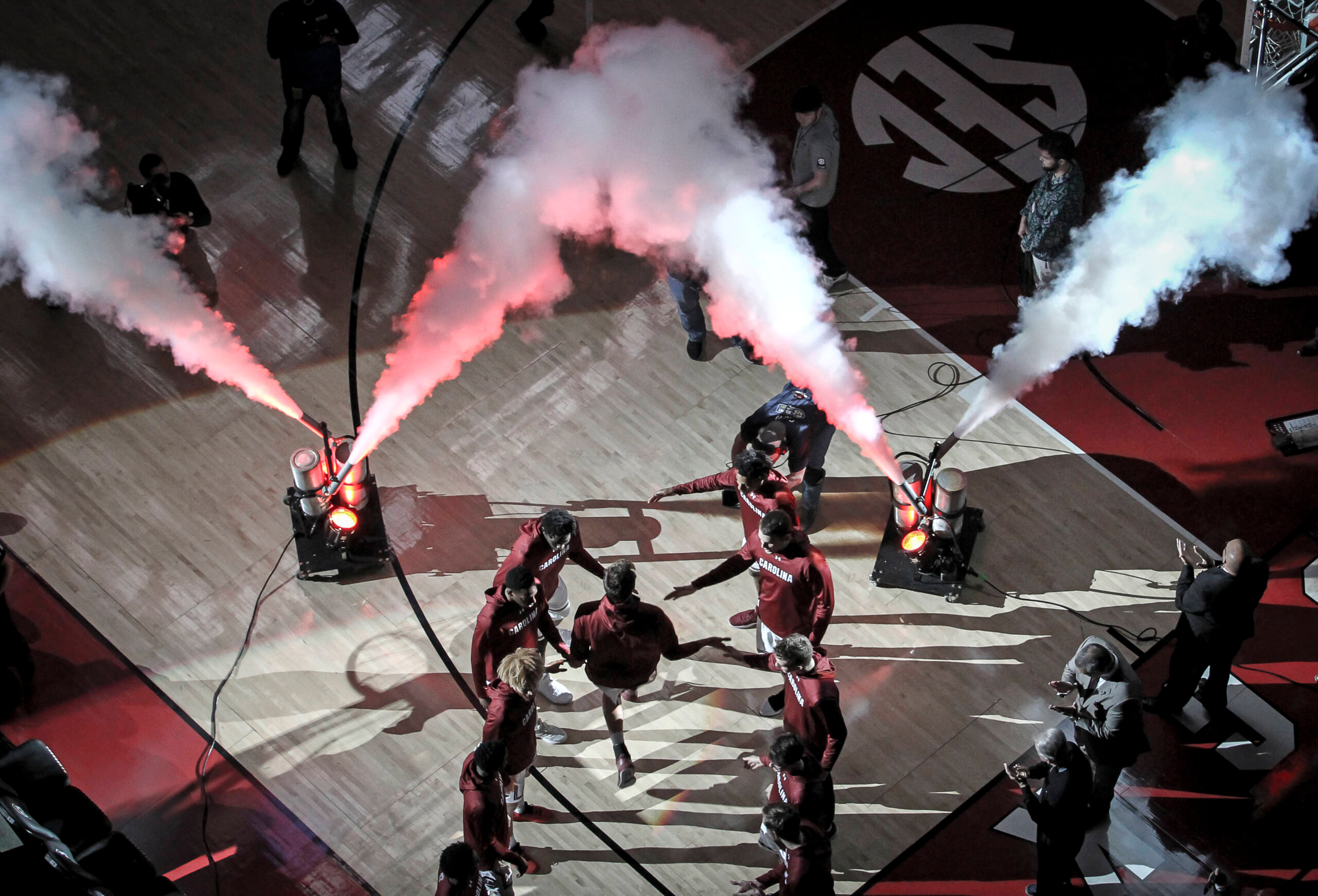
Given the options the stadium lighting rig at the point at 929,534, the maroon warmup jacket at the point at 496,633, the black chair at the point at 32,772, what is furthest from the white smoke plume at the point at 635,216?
the black chair at the point at 32,772

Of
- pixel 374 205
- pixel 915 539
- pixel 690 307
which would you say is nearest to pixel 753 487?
pixel 915 539

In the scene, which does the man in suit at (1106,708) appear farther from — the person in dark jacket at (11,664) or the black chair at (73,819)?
the person in dark jacket at (11,664)

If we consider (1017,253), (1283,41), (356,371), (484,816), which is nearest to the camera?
(484,816)

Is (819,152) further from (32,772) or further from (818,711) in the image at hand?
(32,772)

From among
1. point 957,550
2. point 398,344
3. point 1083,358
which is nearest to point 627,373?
point 398,344

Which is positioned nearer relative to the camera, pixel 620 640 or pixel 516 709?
pixel 516 709

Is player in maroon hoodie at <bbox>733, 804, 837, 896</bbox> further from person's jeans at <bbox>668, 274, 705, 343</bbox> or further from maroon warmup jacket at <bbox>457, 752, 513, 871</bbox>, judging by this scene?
person's jeans at <bbox>668, 274, 705, 343</bbox>

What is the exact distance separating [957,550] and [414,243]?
4.25 m

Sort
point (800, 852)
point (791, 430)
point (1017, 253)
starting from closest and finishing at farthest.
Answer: point (800, 852) → point (791, 430) → point (1017, 253)

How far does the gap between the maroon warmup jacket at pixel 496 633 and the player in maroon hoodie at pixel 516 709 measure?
0.32 ft

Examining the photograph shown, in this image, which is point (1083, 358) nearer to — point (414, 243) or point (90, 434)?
point (414, 243)

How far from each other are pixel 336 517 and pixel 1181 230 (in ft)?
18.4

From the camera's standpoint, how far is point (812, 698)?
20.1 feet

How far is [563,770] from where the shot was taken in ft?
23.3
